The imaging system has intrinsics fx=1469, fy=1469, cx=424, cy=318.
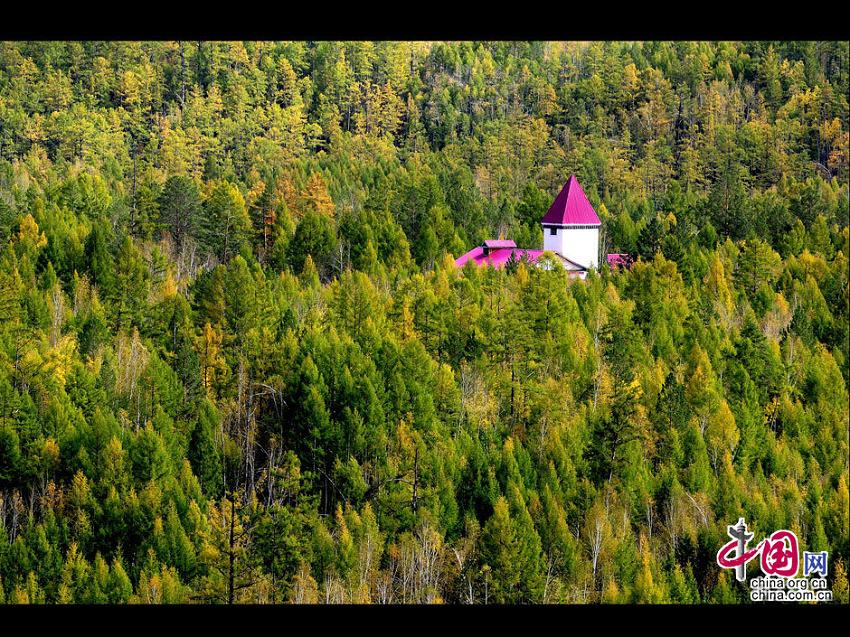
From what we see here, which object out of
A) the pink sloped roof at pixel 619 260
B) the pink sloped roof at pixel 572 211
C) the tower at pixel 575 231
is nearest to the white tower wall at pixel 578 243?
the tower at pixel 575 231

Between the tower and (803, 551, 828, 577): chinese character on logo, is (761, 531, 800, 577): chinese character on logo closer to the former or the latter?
(803, 551, 828, 577): chinese character on logo

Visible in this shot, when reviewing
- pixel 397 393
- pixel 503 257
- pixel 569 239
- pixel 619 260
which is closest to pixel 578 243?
pixel 569 239

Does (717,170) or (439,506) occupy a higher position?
(717,170)

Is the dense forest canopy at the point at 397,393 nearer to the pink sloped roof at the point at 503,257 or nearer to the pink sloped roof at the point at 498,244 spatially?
the pink sloped roof at the point at 503,257

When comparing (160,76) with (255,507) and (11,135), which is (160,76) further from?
(255,507)

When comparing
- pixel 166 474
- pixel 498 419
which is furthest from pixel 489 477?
pixel 166 474

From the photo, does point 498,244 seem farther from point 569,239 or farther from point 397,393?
point 397,393
